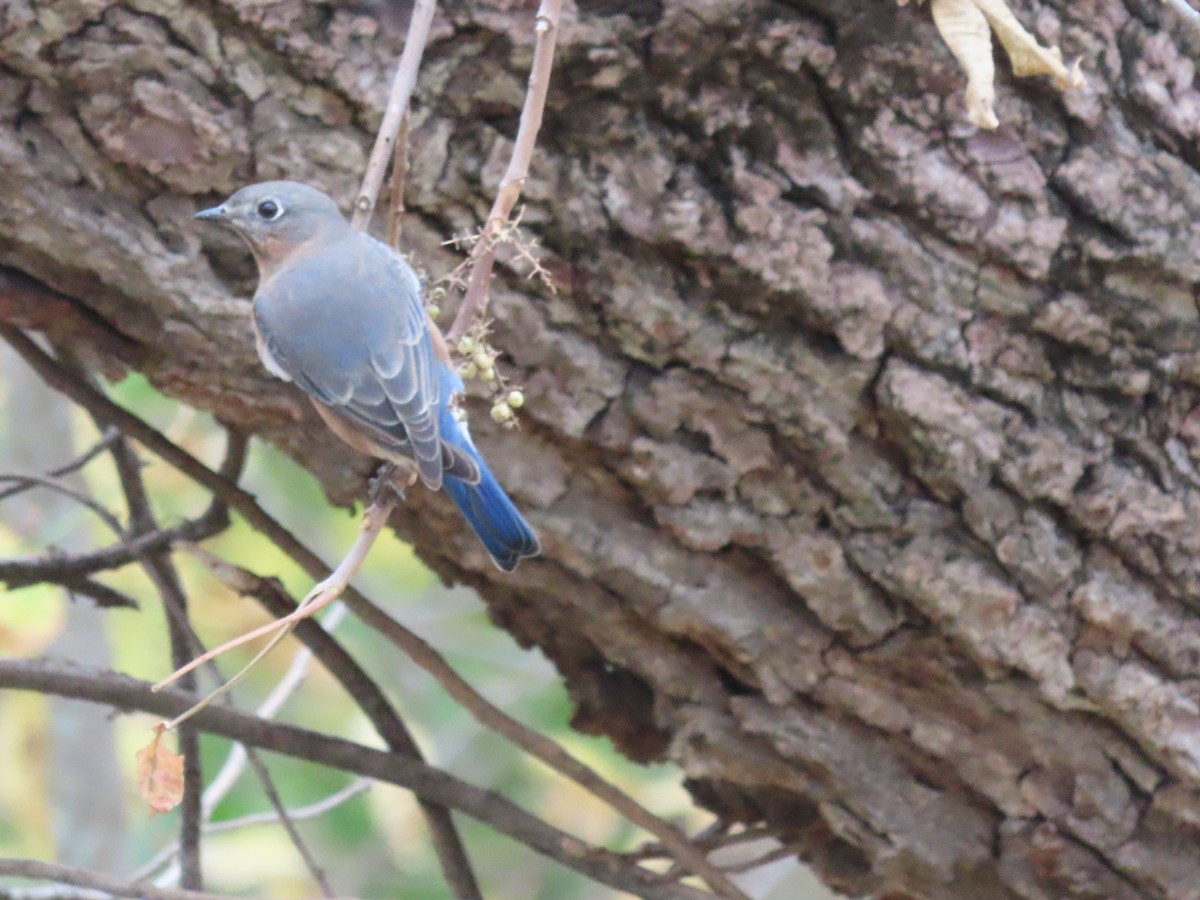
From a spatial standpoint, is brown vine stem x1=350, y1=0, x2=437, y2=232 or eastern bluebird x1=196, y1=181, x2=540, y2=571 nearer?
brown vine stem x1=350, y1=0, x2=437, y2=232

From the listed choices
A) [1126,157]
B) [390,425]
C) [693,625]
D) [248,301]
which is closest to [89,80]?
[248,301]

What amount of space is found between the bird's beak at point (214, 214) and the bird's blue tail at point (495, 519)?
541mm

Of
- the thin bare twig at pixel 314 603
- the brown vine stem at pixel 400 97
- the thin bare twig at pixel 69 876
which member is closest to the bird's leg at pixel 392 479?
the thin bare twig at pixel 314 603

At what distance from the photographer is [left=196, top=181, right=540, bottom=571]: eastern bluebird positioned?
2.29m

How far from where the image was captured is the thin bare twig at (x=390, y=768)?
2.46 metres

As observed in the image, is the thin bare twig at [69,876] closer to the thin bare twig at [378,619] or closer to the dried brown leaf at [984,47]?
the thin bare twig at [378,619]

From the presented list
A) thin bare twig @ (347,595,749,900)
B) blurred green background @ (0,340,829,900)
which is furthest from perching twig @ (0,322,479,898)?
blurred green background @ (0,340,829,900)

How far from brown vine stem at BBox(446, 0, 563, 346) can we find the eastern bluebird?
35 cm

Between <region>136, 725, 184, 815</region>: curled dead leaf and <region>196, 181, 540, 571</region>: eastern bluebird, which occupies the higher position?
<region>196, 181, 540, 571</region>: eastern bluebird

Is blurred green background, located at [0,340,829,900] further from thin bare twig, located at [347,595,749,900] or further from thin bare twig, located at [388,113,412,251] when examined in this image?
thin bare twig, located at [388,113,412,251]

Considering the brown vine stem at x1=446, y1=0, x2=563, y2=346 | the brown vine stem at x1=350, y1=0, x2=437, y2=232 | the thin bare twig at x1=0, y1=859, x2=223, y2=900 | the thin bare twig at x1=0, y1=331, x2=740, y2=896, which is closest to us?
the brown vine stem at x1=446, y1=0, x2=563, y2=346

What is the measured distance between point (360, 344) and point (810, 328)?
0.94 meters

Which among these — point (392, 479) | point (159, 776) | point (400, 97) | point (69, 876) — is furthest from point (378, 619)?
point (400, 97)

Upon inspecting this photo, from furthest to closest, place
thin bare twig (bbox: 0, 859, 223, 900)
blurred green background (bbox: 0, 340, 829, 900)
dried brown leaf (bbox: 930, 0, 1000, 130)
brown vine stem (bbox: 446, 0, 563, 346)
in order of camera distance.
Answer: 1. blurred green background (bbox: 0, 340, 829, 900)
2. thin bare twig (bbox: 0, 859, 223, 900)
3. brown vine stem (bbox: 446, 0, 563, 346)
4. dried brown leaf (bbox: 930, 0, 1000, 130)
